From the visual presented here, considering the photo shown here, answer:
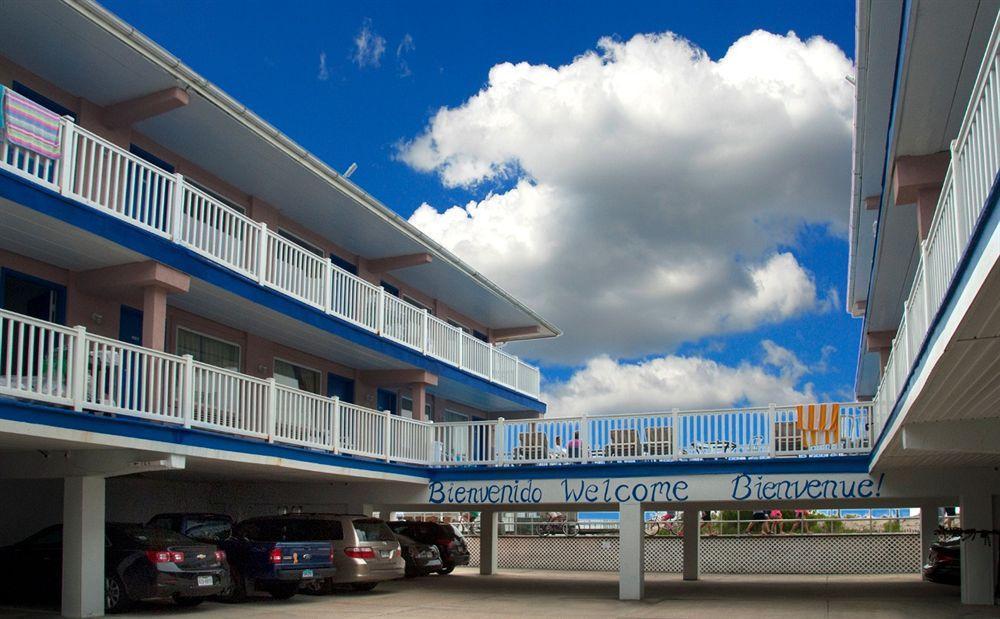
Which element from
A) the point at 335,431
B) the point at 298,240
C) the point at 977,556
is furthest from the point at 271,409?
the point at 977,556

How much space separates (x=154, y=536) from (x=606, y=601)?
9.52 metres

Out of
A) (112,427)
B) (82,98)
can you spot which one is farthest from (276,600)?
(82,98)

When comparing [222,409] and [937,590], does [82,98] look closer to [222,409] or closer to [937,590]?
[222,409]

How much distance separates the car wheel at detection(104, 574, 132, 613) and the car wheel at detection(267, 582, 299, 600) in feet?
12.7

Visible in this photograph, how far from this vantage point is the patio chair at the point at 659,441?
22984mm

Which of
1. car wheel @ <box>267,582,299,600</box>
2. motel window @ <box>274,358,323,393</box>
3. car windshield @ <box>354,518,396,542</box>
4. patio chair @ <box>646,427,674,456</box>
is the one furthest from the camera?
motel window @ <box>274,358,323,393</box>

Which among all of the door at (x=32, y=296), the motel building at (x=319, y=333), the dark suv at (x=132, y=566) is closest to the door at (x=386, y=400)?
the motel building at (x=319, y=333)

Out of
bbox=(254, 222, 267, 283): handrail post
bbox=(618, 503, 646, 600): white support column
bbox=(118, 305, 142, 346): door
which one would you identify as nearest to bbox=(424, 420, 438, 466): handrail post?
bbox=(618, 503, 646, 600): white support column

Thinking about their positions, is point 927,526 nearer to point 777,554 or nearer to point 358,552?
point 777,554

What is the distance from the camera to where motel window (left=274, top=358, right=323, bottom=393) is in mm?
24359

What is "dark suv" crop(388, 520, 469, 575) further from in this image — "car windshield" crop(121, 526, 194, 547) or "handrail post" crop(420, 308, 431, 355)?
"car windshield" crop(121, 526, 194, 547)

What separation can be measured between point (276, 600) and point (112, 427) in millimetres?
6390

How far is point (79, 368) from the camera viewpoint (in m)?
14.5

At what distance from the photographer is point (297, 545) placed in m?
19.6
